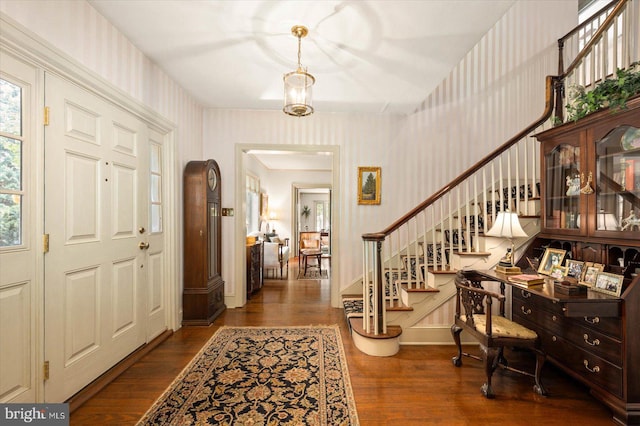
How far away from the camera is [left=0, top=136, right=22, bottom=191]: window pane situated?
4.92 ft

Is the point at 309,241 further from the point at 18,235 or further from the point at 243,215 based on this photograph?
the point at 18,235

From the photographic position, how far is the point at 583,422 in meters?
1.80

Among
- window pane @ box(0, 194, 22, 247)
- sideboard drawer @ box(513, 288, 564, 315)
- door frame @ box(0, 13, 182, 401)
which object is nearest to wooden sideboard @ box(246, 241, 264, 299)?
door frame @ box(0, 13, 182, 401)

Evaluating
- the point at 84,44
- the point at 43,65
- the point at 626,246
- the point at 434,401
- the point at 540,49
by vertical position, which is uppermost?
the point at 540,49

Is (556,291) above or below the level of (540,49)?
below

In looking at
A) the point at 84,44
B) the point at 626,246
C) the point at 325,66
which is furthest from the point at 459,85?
the point at 84,44

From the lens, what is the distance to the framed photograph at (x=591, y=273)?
6.44ft

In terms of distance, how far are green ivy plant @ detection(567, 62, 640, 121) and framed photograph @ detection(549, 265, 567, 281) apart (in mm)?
1184

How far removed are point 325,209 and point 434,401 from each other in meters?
10.2

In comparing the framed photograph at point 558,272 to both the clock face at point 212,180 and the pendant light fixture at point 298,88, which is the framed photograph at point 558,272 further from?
the clock face at point 212,180

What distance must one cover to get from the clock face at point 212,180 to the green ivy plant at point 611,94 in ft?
12.0

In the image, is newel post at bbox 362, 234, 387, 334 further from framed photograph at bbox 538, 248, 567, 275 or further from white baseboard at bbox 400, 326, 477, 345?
framed photograph at bbox 538, 248, 567, 275

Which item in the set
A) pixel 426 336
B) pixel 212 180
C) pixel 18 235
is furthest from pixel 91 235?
pixel 426 336

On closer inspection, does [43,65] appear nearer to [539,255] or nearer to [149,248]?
[149,248]
